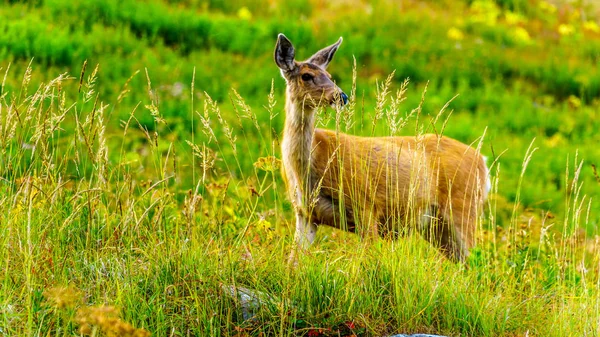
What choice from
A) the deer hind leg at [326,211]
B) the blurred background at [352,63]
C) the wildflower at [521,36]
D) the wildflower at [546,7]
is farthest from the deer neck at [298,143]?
the wildflower at [546,7]

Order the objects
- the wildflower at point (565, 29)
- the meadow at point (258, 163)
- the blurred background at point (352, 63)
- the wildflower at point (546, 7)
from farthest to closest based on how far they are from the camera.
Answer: the wildflower at point (546, 7), the wildflower at point (565, 29), the blurred background at point (352, 63), the meadow at point (258, 163)

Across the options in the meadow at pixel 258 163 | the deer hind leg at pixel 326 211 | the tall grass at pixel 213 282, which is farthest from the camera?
the deer hind leg at pixel 326 211

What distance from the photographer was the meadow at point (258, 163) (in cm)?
456

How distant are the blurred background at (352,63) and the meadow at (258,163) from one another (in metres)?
0.05

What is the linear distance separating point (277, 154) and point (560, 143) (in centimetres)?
708

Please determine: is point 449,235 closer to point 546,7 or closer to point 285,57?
point 285,57

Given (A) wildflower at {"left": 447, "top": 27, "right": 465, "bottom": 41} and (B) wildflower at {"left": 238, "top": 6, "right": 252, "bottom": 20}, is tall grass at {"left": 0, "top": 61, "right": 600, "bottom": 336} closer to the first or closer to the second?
(B) wildflower at {"left": 238, "top": 6, "right": 252, "bottom": 20}

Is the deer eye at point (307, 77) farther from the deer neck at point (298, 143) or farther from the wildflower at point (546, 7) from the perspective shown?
the wildflower at point (546, 7)

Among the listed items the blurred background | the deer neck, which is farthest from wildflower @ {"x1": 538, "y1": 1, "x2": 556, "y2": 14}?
the deer neck

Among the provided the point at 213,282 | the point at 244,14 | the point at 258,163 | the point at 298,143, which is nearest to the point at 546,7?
the point at 244,14

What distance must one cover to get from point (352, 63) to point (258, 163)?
11737mm

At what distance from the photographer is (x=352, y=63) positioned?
16.9 metres

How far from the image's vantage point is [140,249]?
4.63 meters

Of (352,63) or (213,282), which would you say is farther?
(352,63)
